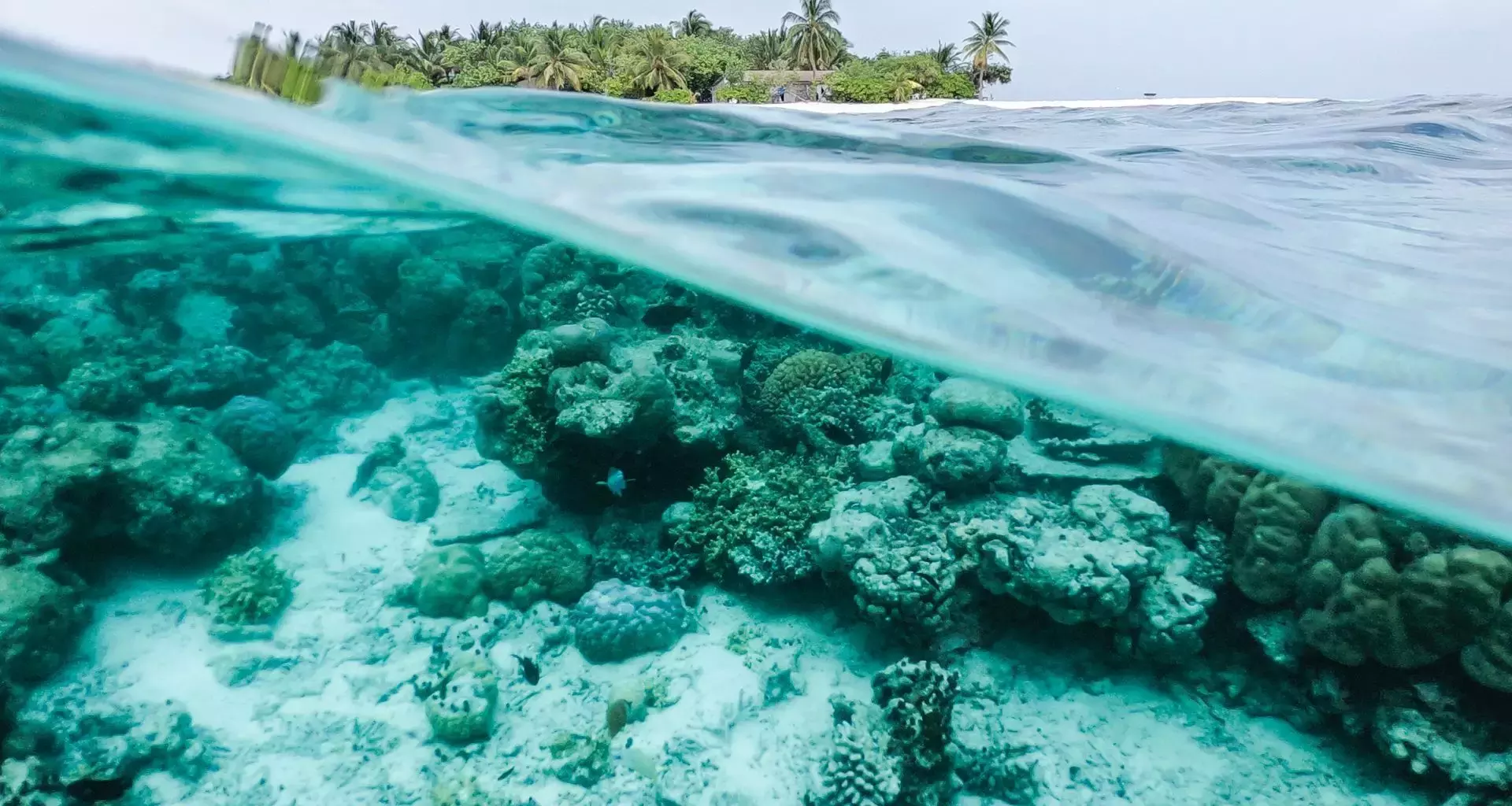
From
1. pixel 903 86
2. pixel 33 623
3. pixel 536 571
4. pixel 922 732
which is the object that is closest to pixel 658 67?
pixel 903 86

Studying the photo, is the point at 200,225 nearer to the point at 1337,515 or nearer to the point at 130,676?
the point at 130,676

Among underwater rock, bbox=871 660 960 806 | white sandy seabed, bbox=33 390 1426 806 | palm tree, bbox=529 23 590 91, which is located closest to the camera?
underwater rock, bbox=871 660 960 806

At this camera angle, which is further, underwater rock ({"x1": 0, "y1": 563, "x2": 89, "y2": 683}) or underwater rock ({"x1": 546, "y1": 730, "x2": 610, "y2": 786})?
underwater rock ({"x1": 0, "y1": 563, "x2": 89, "y2": 683})

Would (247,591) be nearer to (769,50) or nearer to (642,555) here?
(642,555)

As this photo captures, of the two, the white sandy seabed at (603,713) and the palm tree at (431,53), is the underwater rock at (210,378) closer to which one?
the white sandy seabed at (603,713)

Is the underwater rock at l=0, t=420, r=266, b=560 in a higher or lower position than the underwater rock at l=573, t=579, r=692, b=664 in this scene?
lower

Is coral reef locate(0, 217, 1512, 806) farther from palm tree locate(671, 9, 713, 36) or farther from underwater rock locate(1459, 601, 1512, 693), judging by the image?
palm tree locate(671, 9, 713, 36)

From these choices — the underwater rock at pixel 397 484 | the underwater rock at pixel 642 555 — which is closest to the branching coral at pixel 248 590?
the underwater rock at pixel 397 484

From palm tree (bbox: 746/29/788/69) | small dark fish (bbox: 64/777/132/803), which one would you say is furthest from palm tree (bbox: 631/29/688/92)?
small dark fish (bbox: 64/777/132/803)
